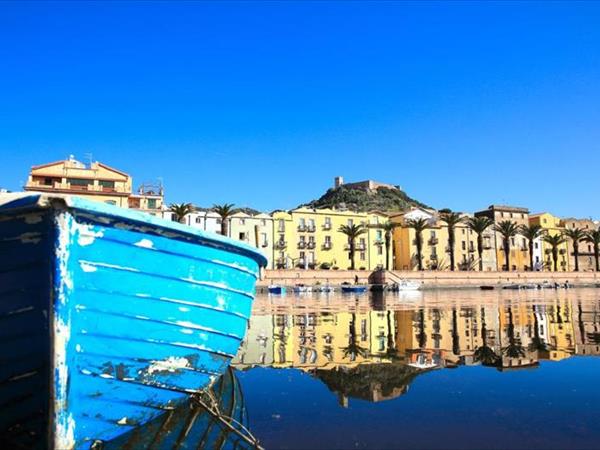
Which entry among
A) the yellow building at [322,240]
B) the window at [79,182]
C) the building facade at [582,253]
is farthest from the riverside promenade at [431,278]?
the window at [79,182]

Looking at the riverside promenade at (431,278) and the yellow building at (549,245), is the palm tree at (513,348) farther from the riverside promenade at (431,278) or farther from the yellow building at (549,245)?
the yellow building at (549,245)

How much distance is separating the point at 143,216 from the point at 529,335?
34.2 feet

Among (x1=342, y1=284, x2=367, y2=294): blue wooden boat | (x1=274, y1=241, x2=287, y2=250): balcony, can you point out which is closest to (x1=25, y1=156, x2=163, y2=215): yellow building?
(x1=274, y1=241, x2=287, y2=250): balcony

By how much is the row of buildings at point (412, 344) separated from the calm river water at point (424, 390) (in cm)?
2

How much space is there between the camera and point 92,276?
4141 millimetres

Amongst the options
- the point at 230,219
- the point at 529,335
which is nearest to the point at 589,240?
the point at 230,219

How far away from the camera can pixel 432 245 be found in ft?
239

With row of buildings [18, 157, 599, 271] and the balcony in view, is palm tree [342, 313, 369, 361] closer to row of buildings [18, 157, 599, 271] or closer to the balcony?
row of buildings [18, 157, 599, 271]

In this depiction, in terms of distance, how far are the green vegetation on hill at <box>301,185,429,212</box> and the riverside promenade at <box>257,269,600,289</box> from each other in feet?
153

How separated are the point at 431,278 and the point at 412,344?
51975mm

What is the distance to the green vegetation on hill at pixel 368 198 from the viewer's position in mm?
114625

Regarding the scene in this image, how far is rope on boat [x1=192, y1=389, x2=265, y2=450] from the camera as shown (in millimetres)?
4606

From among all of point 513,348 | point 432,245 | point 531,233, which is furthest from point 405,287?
point 513,348

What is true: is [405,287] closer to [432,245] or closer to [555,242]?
[432,245]
